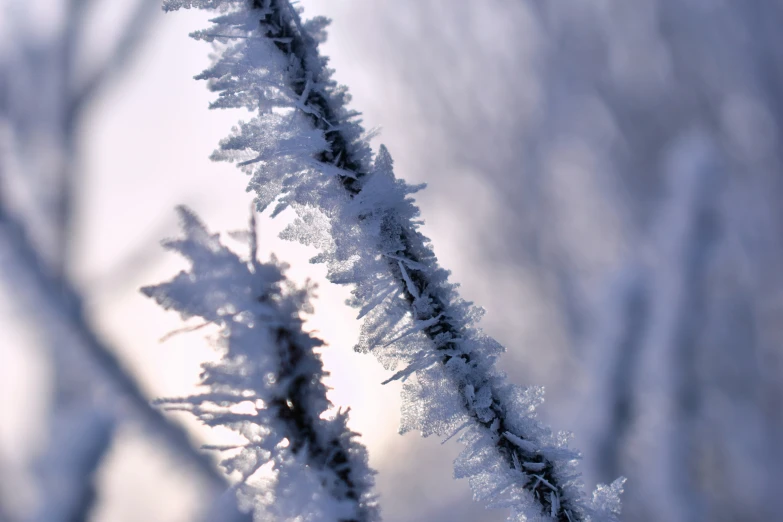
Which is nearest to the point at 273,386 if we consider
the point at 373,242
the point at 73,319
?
the point at 373,242

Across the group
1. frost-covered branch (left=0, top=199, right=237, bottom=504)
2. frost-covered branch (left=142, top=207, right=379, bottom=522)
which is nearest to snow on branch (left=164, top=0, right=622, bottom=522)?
frost-covered branch (left=142, top=207, right=379, bottom=522)

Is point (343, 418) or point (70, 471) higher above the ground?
point (343, 418)

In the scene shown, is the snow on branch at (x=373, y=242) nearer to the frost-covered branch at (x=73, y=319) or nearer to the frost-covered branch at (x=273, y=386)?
the frost-covered branch at (x=273, y=386)

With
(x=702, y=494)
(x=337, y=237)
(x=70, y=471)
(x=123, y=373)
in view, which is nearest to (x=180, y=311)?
(x=337, y=237)

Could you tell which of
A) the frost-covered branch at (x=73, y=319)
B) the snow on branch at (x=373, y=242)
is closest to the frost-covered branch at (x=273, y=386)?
the snow on branch at (x=373, y=242)

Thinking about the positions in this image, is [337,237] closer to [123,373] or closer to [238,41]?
[238,41]

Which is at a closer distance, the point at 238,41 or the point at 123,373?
the point at 238,41
